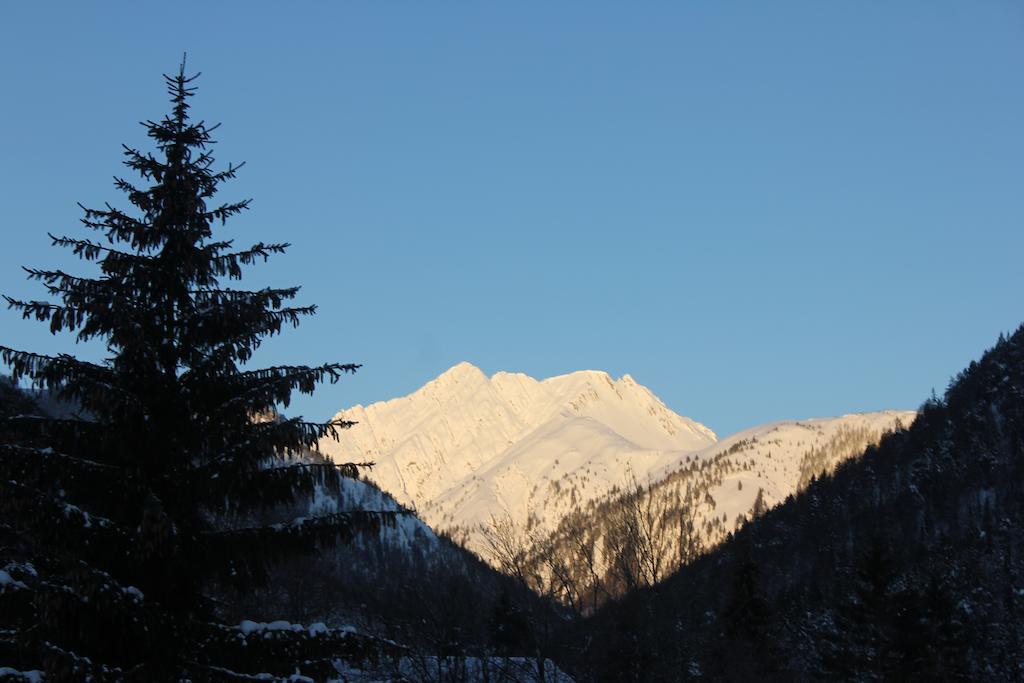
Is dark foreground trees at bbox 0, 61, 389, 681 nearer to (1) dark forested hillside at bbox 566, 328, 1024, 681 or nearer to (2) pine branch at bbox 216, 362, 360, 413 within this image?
(2) pine branch at bbox 216, 362, 360, 413

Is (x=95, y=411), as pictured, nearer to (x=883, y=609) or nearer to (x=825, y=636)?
(x=883, y=609)

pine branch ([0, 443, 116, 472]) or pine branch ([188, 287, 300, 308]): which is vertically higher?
pine branch ([188, 287, 300, 308])

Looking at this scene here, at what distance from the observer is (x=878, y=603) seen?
176ft

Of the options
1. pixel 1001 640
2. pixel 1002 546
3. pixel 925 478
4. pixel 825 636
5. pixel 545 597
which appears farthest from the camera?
pixel 925 478

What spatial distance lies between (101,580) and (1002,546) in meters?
155

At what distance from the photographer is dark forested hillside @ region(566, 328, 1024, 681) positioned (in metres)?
50.4

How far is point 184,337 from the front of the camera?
15141 mm

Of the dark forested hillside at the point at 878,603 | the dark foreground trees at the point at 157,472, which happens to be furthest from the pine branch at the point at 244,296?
the dark forested hillside at the point at 878,603

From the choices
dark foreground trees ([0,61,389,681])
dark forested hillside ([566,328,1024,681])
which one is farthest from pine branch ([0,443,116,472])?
dark forested hillside ([566,328,1024,681])

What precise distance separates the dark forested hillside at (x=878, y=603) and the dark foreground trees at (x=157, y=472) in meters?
16.4

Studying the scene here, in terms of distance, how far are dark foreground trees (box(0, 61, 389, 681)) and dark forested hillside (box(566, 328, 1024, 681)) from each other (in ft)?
53.8

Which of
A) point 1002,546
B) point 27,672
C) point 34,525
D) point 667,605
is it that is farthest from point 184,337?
point 1002,546

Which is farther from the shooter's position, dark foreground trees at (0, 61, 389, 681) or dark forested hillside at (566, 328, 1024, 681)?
dark forested hillside at (566, 328, 1024, 681)

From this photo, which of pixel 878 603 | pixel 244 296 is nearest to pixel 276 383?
pixel 244 296
